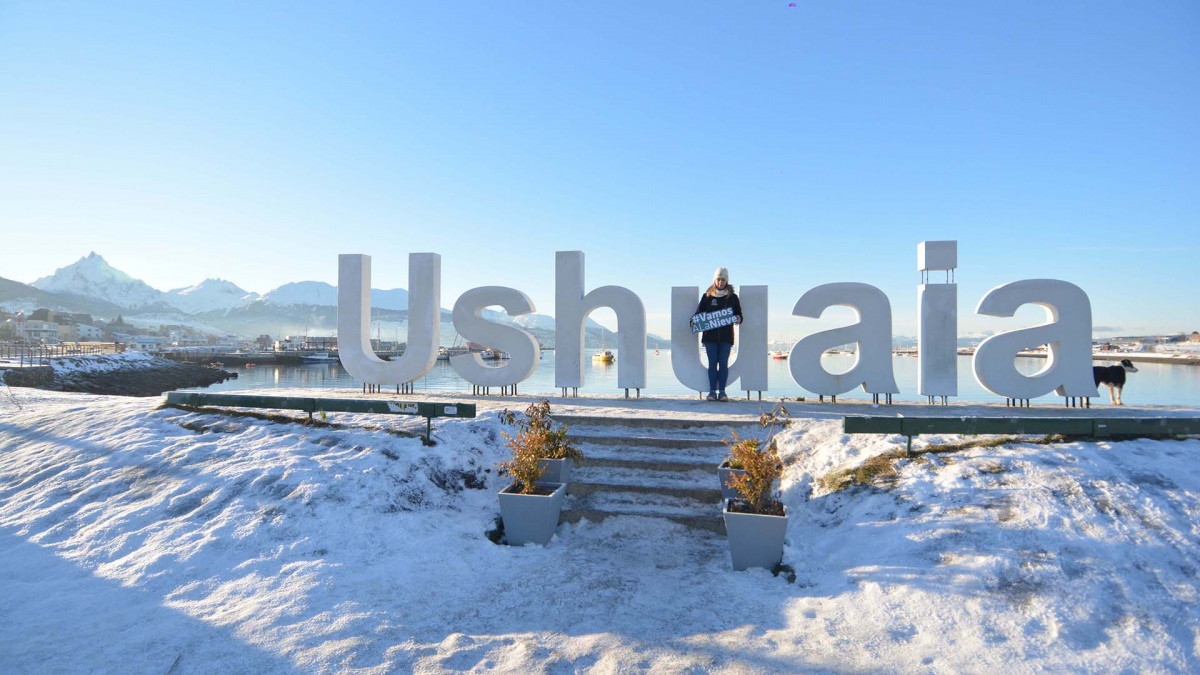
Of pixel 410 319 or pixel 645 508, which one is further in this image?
pixel 410 319

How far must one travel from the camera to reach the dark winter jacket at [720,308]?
11.9 meters

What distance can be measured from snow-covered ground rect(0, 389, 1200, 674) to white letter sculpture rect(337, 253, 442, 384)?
5.79 meters

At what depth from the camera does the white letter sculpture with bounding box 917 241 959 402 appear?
439 inches

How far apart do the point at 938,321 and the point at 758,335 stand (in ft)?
11.3

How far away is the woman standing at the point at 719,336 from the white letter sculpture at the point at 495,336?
153 inches

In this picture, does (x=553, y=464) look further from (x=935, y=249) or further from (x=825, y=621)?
(x=935, y=249)

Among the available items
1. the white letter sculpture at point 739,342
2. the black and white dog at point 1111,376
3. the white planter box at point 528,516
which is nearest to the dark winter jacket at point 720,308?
the white letter sculpture at point 739,342

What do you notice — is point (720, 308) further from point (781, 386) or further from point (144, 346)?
point (144, 346)

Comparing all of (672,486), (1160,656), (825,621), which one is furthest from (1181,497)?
(672,486)

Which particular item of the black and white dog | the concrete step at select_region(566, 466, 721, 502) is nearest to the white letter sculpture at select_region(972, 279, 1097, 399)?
the black and white dog

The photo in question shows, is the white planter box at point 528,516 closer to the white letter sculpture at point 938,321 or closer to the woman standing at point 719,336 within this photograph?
the woman standing at point 719,336

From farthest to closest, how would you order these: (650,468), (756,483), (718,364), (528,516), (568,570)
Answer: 1. (718,364)
2. (650,468)
3. (528,516)
4. (756,483)
5. (568,570)

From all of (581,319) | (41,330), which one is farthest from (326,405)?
(41,330)

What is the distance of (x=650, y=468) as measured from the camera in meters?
7.56
